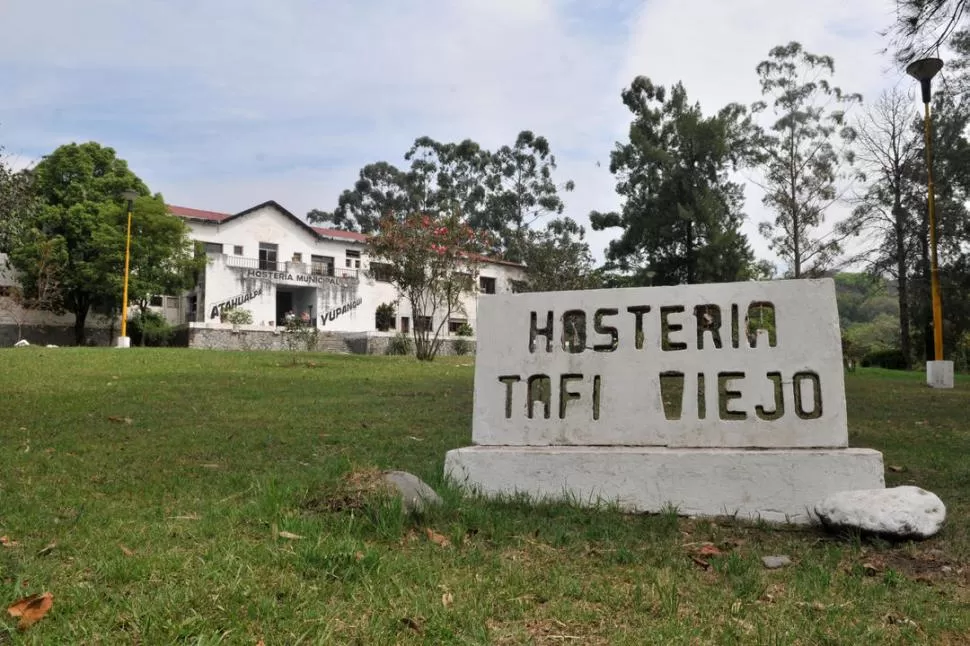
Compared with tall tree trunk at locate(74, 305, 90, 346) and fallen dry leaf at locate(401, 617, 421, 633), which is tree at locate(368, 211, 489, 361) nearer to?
tall tree trunk at locate(74, 305, 90, 346)

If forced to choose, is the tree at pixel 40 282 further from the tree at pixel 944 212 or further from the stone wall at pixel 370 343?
the tree at pixel 944 212

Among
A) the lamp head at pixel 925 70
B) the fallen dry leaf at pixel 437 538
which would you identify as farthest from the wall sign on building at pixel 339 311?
the fallen dry leaf at pixel 437 538

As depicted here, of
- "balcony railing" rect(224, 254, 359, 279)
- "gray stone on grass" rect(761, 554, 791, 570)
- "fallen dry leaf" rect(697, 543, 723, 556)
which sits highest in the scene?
"balcony railing" rect(224, 254, 359, 279)

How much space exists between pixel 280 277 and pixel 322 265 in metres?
3.56

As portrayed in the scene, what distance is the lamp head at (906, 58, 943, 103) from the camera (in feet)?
29.1

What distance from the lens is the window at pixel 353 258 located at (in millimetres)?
41438

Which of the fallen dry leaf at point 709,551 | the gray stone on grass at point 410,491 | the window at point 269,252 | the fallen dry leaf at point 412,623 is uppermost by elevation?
the window at point 269,252

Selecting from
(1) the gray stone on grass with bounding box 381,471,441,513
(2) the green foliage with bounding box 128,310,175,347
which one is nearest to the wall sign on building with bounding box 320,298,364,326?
(2) the green foliage with bounding box 128,310,175,347

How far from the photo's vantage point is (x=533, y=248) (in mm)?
38812

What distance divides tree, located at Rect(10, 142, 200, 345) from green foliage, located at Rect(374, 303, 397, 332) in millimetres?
10446

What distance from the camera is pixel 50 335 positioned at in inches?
1325

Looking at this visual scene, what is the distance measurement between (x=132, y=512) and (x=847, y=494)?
4.01 metres

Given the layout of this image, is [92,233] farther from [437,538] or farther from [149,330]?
[437,538]

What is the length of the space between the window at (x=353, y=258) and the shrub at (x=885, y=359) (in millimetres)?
25038
